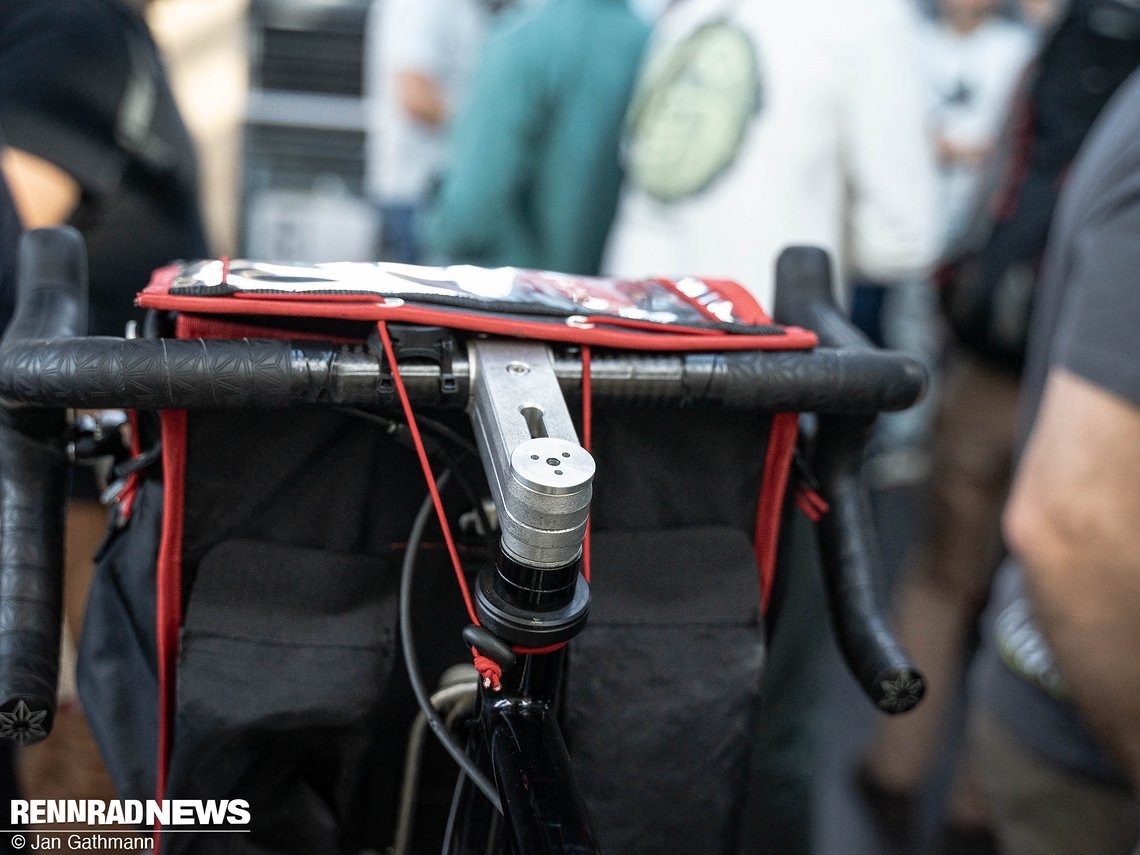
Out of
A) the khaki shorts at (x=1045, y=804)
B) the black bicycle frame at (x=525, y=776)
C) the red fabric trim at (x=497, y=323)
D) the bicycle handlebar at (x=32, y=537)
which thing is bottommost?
the khaki shorts at (x=1045, y=804)

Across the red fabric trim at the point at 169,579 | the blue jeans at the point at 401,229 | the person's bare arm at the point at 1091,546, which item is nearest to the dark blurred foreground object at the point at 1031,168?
the person's bare arm at the point at 1091,546

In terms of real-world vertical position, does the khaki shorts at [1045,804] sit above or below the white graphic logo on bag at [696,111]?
below

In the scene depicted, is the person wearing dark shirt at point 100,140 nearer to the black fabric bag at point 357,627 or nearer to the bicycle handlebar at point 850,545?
the black fabric bag at point 357,627

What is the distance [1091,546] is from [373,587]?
62 cm

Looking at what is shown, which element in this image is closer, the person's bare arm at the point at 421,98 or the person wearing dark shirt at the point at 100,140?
the person wearing dark shirt at the point at 100,140

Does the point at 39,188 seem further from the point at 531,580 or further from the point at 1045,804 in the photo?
the point at 1045,804

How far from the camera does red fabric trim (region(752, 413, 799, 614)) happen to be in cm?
70

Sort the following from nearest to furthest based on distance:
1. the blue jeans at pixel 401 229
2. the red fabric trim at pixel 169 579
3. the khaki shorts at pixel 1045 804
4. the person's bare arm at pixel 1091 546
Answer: the red fabric trim at pixel 169 579
the person's bare arm at pixel 1091 546
the khaki shorts at pixel 1045 804
the blue jeans at pixel 401 229

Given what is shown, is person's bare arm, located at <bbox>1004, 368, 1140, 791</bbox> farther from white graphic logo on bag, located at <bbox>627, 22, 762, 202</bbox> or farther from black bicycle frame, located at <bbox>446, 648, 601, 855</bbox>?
white graphic logo on bag, located at <bbox>627, 22, 762, 202</bbox>

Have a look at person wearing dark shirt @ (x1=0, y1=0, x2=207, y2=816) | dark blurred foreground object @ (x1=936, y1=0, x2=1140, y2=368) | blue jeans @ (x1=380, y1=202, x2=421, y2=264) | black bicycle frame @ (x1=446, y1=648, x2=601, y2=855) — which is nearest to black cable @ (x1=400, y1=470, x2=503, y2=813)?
black bicycle frame @ (x1=446, y1=648, x2=601, y2=855)

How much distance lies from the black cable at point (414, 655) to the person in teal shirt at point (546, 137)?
111 cm

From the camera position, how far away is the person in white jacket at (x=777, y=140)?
1.39m

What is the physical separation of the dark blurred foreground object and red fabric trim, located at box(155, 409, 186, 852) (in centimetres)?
143

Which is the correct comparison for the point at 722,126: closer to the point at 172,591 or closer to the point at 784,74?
the point at 784,74
